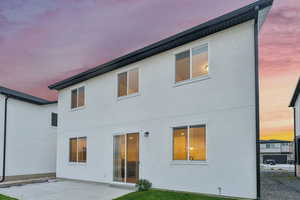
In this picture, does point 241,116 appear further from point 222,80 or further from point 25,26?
point 25,26

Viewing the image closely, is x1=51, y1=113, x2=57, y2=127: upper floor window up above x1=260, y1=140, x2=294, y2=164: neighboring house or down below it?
above

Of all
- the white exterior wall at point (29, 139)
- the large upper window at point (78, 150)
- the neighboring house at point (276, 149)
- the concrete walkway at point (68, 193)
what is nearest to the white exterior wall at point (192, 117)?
the large upper window at point (78, 150)

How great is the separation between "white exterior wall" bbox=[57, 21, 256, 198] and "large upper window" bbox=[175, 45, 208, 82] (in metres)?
0.23

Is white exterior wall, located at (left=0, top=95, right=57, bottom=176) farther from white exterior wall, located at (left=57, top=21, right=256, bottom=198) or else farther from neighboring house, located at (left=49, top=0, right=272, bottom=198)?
white exterior wall, located at (left=57, top=21, right=256, bottom=198)

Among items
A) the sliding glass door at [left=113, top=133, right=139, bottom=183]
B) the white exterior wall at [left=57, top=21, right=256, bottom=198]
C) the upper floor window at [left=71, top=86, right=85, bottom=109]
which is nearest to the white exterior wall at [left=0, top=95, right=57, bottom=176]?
the upper floor window at [left=71, top=86, right=85, bottom=109]

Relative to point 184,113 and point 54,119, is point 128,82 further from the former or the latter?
point 54,119

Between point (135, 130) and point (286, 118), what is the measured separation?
15.3 metres

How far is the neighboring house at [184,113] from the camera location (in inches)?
318

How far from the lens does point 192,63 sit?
9.63 metres

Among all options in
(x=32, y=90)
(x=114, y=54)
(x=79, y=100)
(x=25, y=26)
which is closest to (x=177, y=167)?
(x=79, y=100)

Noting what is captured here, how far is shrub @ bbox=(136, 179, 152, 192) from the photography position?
1011cm

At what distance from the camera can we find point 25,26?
1661 cm

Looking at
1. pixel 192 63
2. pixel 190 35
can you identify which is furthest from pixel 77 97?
pixel 190 35

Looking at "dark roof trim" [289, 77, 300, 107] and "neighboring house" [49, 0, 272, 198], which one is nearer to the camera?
"neighboring house" [49, 0, 272, 198]
